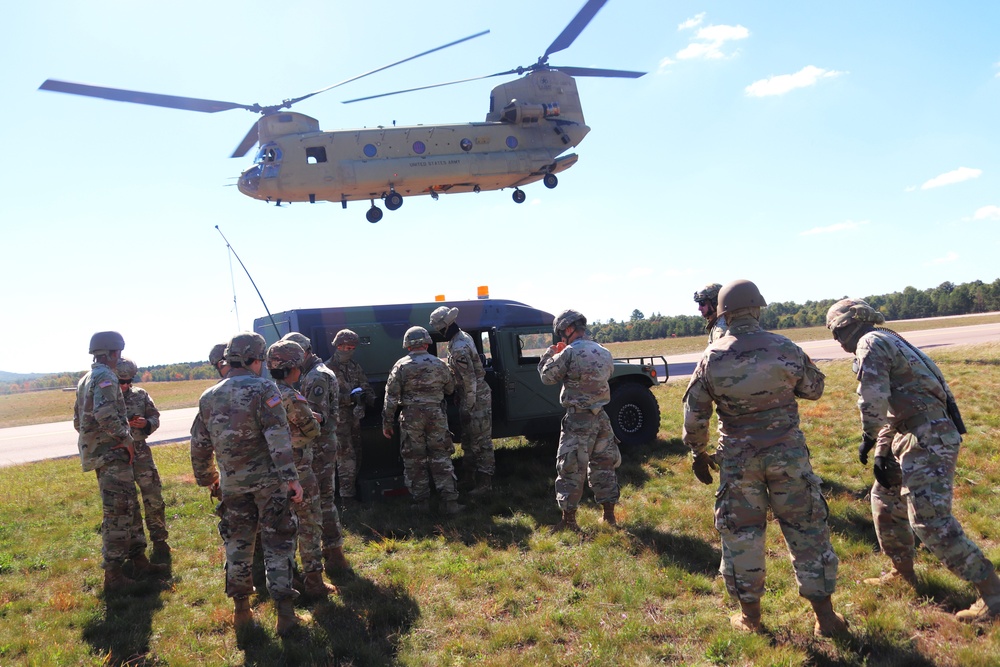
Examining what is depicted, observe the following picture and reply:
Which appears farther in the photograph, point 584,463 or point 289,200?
point 289,200

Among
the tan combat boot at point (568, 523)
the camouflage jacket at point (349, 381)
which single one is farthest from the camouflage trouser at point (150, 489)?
the tan combat boot at point (568, 523)

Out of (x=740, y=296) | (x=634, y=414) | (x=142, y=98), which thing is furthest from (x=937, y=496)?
(x=142, y=98)

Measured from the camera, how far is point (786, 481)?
3535 mm

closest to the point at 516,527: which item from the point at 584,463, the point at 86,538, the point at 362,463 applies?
the point at 584,463

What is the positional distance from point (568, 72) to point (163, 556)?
18450 mm

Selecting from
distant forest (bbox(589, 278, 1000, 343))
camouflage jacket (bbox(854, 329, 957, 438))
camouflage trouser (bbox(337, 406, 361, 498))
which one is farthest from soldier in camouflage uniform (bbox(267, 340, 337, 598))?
distant forest (bbox(589, 278, 1000, 343))

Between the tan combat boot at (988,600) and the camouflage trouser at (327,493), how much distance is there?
4.34m

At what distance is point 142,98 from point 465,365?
1303 cm

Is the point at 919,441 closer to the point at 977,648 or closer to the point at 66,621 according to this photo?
the point at 977,648

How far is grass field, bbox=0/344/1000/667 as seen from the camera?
3666 millimetres

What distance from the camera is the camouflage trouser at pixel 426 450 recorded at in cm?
662

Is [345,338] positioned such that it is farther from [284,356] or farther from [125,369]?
[284,356]

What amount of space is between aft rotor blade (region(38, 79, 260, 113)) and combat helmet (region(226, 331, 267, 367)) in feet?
45.7

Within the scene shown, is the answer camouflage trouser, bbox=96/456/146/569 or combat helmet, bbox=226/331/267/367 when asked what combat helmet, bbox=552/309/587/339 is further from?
camouflage trouser, bbox=96/456/146/569
